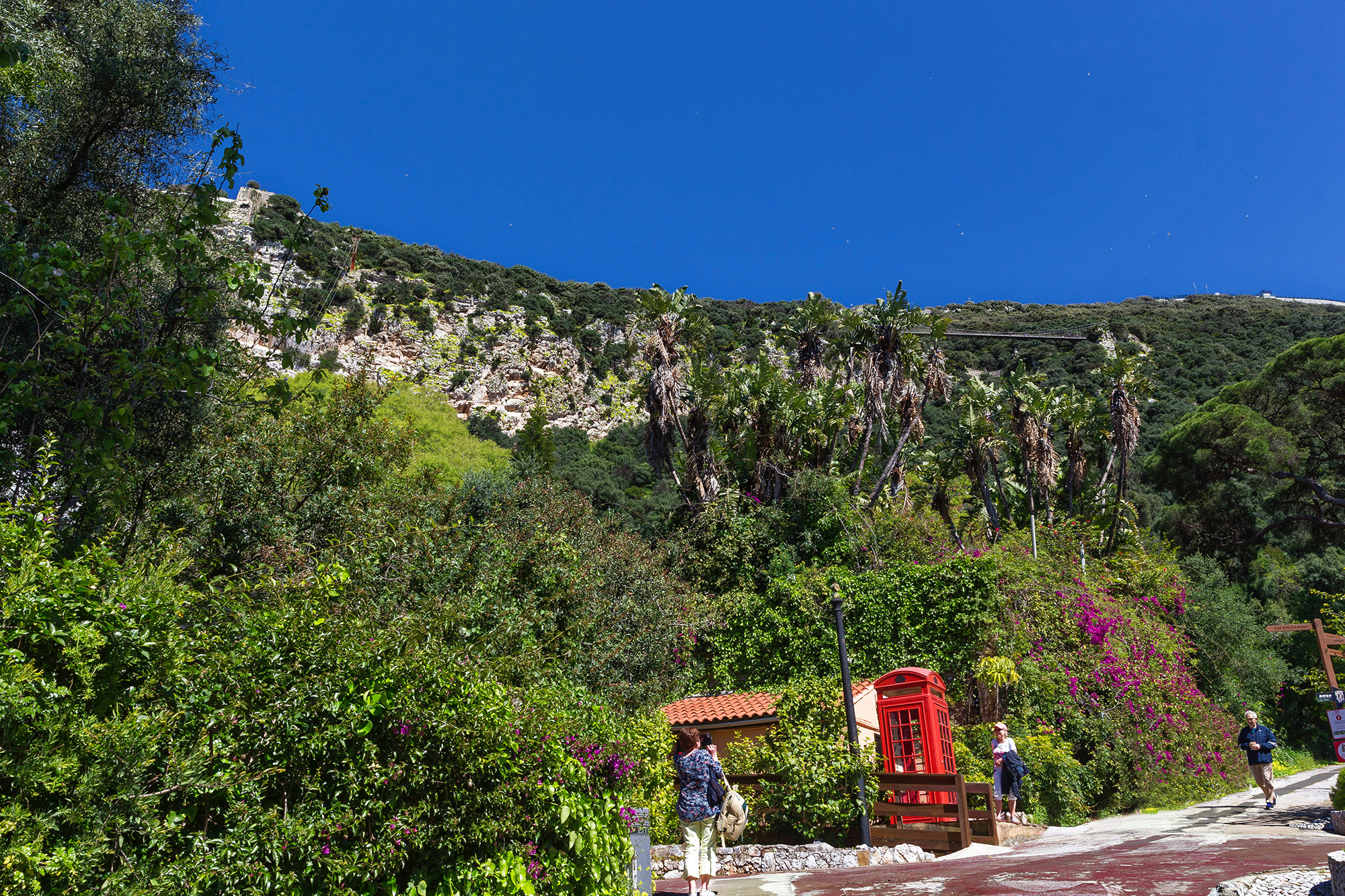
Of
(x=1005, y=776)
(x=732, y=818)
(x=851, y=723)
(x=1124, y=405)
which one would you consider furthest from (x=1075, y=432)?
(x=732, y=818)

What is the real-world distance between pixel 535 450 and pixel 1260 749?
26.7 metres

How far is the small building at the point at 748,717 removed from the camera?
13195 millimetres

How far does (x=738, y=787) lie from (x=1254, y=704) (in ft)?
76.9

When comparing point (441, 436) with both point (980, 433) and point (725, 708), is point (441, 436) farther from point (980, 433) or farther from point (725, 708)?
point (725, 708)

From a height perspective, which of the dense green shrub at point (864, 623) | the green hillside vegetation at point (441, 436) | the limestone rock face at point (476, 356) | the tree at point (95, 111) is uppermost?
the limestone rock face at point (476, 356)

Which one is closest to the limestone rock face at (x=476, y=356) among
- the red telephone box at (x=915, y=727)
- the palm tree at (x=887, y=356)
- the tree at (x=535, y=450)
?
the tree at (x=535, y=450)

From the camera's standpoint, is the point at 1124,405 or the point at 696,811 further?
the point at 1124,405

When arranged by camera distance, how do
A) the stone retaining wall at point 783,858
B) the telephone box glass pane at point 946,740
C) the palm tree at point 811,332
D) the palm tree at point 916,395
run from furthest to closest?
the palm tree at point 811,332
the palm tree at point 916,395
the telephone box glass pane at point 946,740
the stone retaining wall at point 783,858

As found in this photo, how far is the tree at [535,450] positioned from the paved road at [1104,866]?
17747 millimetres

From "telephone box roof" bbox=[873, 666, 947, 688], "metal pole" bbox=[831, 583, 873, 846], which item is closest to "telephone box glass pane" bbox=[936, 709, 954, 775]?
"telephone box roof" bbox=[873, 666, 947, 688]

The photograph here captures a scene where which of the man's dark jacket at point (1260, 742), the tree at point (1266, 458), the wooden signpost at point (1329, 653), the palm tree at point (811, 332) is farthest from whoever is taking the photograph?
the tree at point (1266, 458)

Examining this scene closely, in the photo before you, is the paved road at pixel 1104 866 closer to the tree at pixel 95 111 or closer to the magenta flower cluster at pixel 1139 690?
Result: the magenta flower cluster at pixel 1139 690

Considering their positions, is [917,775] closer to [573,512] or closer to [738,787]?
[738,787]

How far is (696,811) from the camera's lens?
6.91 m
